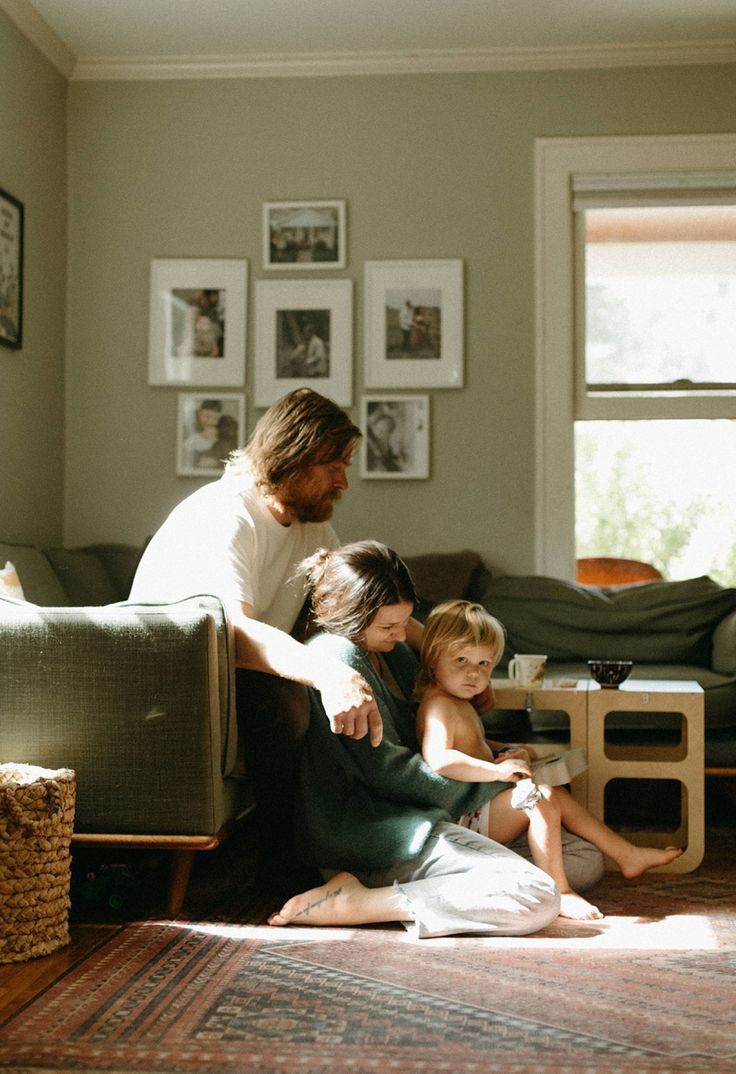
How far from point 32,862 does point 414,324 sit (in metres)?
2.74

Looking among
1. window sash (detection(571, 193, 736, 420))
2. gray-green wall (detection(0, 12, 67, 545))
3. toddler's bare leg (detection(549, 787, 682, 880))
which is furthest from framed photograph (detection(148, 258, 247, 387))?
toddler's bare leg (detection(549, 787, 682, 880))

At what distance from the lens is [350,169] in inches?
173

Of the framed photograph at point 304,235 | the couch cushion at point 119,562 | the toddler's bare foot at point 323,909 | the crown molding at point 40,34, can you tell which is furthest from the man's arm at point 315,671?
the crown molding at point 40,34

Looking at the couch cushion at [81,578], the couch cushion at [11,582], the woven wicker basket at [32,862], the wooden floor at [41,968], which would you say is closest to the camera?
the wooden floor at [41,968]

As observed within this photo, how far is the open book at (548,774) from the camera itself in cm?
238

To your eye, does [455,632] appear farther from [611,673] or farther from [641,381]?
[641,381]

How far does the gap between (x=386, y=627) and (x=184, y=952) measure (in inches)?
29.7

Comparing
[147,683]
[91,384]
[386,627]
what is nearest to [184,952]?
[147,683]

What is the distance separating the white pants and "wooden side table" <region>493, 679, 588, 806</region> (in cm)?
58

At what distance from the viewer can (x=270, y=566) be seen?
2.66 meters

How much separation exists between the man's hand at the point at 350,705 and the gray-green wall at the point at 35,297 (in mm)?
2103

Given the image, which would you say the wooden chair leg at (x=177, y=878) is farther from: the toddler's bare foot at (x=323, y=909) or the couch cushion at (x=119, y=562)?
the couch cushion at (x=119, y=562)

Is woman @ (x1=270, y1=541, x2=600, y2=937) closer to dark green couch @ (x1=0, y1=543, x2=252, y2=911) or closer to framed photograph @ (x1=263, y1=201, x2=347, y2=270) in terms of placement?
dark green couch @ (x1=0, y1=543, x2=252, y2=911)

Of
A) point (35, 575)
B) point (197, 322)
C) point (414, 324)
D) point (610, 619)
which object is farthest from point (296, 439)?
point (197, 322)
